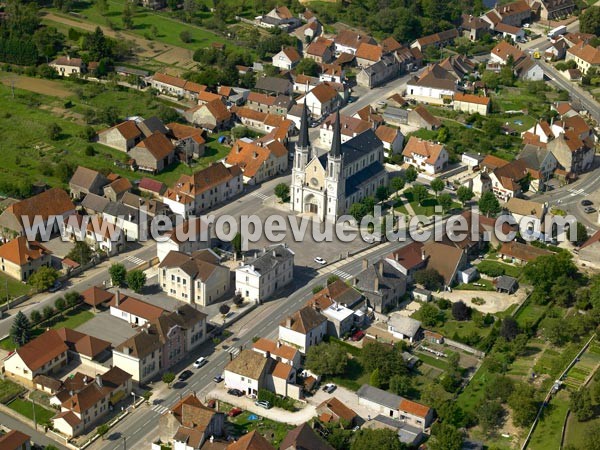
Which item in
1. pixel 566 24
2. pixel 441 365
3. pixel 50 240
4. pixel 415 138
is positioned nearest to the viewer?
pixel 441 365

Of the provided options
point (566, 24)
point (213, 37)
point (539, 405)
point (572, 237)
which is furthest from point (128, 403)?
point (566, 24)

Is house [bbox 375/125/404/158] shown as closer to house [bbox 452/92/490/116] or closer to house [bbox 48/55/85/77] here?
house [bbox 452/92/490/116]

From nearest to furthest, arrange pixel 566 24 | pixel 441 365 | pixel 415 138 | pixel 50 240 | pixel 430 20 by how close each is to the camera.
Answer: pixel 441 365
pixel 50 240
pixel 415 138
pixel 430 20
pixel 566 24

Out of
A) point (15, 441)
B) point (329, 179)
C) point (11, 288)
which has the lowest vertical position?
point (11, 288)

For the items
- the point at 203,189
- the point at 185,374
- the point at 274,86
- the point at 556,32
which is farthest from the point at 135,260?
the point at 556,32

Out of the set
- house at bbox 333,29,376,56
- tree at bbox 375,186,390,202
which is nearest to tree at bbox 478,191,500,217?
tree at bbox 375,186,390,202

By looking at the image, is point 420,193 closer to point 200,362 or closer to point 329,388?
point 329,388

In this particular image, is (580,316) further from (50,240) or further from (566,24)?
(566,24)
